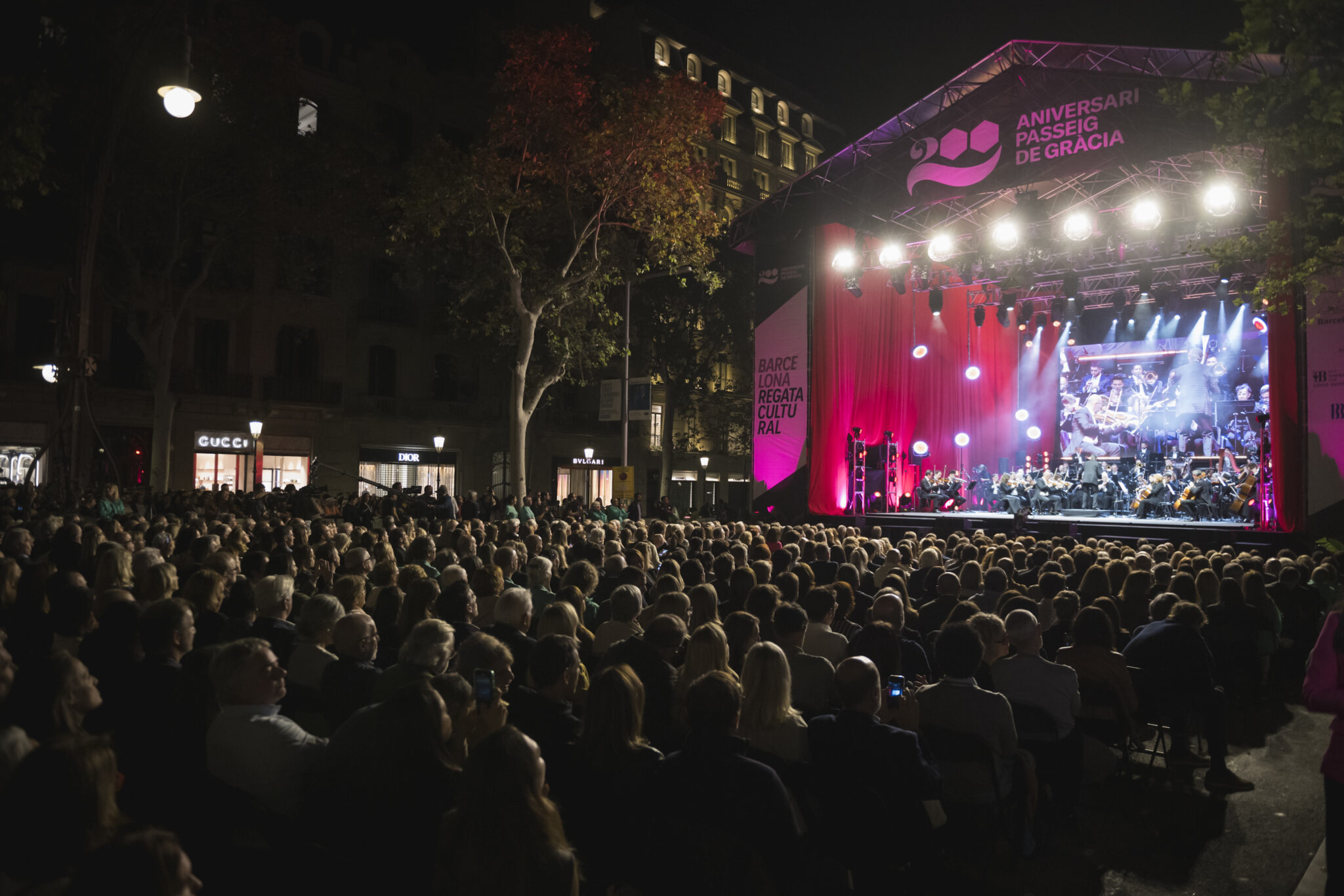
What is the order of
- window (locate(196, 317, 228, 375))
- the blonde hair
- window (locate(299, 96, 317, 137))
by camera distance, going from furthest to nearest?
window (locate(299, 96, 317, 137))
window (locate(196, 317, 228, 375))
the blonde hair

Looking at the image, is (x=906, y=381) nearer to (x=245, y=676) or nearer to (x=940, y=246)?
(x=940, y=246)

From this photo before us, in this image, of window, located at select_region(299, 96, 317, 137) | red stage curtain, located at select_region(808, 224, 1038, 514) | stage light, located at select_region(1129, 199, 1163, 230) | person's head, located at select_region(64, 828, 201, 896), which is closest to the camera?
person's head, located at select_region(64, 828, 201, 896)

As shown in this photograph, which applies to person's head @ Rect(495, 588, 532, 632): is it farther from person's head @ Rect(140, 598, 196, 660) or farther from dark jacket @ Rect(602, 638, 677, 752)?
person's head @ Rect(140, 598, 196, 660)

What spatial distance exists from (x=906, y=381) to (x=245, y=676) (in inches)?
967

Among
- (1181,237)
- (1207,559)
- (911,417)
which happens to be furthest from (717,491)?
(1207,559)

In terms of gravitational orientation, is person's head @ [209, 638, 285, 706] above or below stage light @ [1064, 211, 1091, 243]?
below

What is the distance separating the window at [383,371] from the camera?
33.0 metres

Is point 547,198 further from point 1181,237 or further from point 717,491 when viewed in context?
point 717,491

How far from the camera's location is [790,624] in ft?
18.0

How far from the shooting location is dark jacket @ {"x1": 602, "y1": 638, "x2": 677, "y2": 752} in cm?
464

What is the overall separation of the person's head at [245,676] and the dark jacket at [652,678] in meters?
1.65

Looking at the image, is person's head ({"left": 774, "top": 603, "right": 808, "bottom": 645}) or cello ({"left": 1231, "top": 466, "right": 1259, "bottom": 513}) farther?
cello ({"left": 1231, "top": 466, "right": 1259, "bottom": 513})

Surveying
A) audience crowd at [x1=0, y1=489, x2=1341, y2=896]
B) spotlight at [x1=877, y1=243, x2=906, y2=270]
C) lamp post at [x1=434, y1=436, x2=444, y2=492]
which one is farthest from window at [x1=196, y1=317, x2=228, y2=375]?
audience crowd at [x1=0, y1=489, x2=1341, y2=896]

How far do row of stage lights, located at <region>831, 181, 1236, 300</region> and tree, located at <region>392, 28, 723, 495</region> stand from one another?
370 cm
